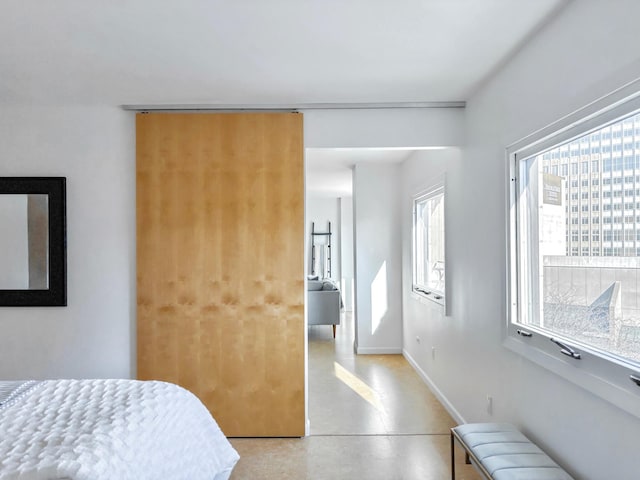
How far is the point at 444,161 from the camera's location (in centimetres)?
401

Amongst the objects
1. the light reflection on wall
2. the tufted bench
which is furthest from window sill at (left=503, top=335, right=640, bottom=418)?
the light reflection on wall

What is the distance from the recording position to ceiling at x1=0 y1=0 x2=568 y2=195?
2.07 meters

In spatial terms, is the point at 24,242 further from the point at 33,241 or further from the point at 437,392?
the point at 437,392

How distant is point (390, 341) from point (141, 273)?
3549mm

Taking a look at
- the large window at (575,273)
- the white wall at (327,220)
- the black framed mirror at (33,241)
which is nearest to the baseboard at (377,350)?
the large window at (575,273)

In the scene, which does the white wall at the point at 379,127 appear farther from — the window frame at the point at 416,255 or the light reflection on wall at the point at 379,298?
the light reflection on wall at the point at 379,298

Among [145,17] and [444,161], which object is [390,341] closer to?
[444,161]

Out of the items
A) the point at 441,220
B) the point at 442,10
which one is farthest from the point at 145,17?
the point at 441,220

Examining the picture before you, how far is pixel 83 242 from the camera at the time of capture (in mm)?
3438

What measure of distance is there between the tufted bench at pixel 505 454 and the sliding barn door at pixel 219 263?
4.72 ft

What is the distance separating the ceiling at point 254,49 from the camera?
2.07 meters

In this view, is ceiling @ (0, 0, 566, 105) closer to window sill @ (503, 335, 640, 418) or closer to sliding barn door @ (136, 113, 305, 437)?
sliding barn door @ (136, 113, 305, 437)

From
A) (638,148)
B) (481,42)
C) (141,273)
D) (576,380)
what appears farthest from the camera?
(141,273)

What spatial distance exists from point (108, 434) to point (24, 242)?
223 centimetres
